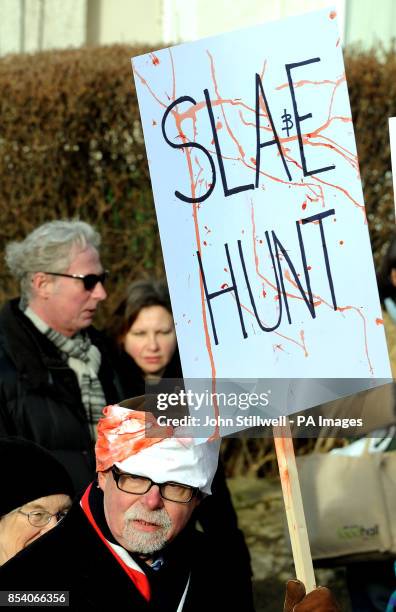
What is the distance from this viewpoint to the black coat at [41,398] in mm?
4102

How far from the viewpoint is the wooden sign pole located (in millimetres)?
2625

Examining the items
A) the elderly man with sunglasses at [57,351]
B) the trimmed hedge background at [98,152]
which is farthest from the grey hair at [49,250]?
the trimmed hedge background at [98,152]

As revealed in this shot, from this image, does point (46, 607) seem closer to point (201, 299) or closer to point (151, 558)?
point (151, 558)

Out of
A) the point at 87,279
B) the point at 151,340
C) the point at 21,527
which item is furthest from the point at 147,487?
the point at 151,340

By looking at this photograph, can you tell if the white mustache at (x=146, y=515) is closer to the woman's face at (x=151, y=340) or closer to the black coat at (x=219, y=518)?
the black coat at (x=219, y=518)

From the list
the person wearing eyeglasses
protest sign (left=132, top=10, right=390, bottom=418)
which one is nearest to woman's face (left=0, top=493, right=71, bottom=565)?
the person wearing eyeglasses

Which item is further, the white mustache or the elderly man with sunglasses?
the elderly man with sunglasses

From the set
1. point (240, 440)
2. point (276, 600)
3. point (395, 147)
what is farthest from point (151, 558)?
point (240, 440)

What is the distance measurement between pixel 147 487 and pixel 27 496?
485 mm

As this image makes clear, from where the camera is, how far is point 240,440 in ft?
23.2

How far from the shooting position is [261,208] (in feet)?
8.95

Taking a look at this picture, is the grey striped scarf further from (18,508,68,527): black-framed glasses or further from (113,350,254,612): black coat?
(18,508,68,527): black-framed glasses

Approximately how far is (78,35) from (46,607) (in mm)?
7596

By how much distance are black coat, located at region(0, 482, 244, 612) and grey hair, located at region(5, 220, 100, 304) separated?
5.74 feet
